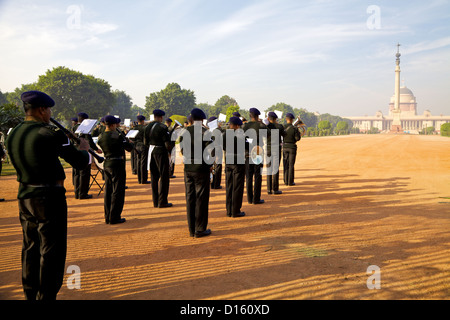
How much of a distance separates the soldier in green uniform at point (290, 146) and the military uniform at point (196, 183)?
18.3 ft

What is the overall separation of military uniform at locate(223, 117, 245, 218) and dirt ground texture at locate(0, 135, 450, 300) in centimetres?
36

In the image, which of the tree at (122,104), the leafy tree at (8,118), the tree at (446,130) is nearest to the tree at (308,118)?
→ the tree at (446,130)

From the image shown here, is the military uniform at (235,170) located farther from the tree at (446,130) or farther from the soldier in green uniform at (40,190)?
the tree at (446,130)

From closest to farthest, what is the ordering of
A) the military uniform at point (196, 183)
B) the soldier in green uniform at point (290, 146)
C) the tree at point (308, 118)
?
the military uniform at point (196, 183), the soldier in green uniform at point (290, 146), the tree at point (308, 118)

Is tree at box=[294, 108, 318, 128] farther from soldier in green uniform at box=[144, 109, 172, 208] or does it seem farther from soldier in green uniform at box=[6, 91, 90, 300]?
soldier in green uniform at box=[6, 91, 90, 300]

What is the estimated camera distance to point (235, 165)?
7512mm

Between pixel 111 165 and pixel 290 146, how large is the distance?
6477 millimetres

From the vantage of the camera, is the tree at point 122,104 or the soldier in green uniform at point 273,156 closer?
the soldier in green uniform at point 273,156

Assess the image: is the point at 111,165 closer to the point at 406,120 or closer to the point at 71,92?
the point at 71,92

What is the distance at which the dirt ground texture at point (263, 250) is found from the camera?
13.5ft
